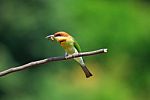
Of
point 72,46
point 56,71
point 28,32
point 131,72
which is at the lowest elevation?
point 131,72

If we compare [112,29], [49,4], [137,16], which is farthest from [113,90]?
[49,4]

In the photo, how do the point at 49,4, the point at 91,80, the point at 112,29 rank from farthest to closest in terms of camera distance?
the point at 112,29 < the point at 91,80 < the point at 49,4

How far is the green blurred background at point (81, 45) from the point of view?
6844 mm

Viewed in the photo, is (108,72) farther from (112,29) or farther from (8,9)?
(8,9)

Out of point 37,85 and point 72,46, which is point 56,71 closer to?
point 37,85

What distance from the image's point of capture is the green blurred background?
A: 6.84 metres

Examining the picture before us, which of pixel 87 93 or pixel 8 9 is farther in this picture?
pixel 87 93

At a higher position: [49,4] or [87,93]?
[49,4]

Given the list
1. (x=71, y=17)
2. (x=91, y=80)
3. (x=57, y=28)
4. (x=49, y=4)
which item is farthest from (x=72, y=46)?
(x=91, y=80)

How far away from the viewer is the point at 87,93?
26.4 ft

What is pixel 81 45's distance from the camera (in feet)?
26.2

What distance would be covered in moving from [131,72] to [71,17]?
7.49ft

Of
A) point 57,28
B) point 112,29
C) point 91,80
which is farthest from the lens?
point 112,29

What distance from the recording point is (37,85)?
6906 mm
